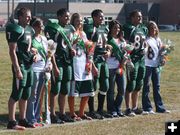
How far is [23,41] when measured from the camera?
29.4ft

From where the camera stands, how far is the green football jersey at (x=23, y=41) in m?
8.77

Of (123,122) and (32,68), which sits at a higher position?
(32,68)

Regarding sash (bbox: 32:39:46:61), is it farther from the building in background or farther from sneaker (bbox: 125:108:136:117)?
the building in background

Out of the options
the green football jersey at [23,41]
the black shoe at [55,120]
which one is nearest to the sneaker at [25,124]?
the black shoe at [55,120]

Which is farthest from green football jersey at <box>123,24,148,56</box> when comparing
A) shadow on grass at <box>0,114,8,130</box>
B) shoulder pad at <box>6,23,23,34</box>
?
shadow on grass at <box>0,114,8,130</box>

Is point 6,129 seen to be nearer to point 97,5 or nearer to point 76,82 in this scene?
point 76,82

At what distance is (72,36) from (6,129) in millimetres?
2114

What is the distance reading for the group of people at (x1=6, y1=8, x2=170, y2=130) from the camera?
29.5 feet

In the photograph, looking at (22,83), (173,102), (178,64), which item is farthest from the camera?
(178,64)

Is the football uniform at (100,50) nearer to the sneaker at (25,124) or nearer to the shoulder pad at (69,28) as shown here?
the shoulder pad at (69,28)

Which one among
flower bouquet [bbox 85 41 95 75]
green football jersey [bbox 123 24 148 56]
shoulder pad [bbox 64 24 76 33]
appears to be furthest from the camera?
green football jersey [bbox 123 24 148 56]

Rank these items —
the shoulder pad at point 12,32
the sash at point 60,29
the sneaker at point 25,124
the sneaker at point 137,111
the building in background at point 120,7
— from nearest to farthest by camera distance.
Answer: the shoulder pad at point 12,32 → the sneaker at point 25,124 → the sash at point 60,29 → the sneaker at point 137,111 → the building in background at point 120,7

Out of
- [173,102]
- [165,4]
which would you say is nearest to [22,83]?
[173,102]

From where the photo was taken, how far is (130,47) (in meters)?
10.4
